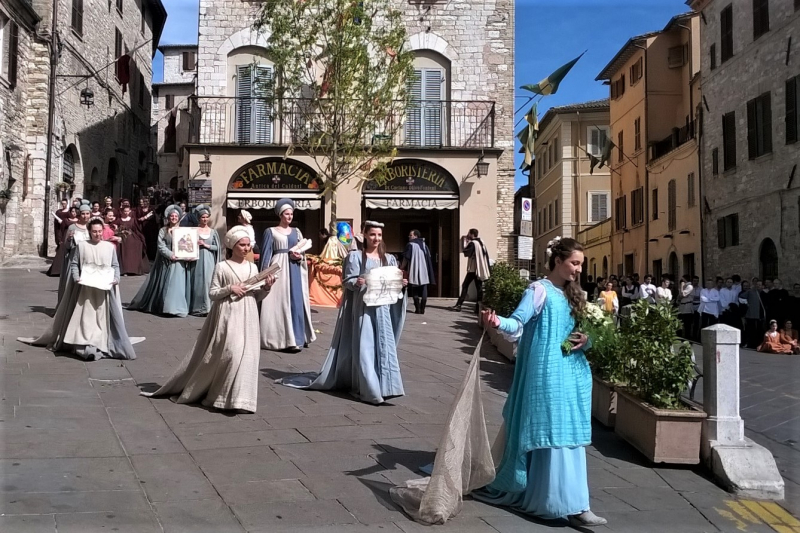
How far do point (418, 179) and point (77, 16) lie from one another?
14.4 m

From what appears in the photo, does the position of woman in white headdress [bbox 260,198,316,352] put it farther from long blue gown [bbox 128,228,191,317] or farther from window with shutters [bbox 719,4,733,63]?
window with shutters [bbox 719,4,733,63]

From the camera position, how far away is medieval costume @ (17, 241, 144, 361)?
984cm

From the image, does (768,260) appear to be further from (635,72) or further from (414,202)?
(635,72)

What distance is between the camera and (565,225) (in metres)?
48.5

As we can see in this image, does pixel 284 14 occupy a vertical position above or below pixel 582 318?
above

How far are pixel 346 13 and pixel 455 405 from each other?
1553 centimetres

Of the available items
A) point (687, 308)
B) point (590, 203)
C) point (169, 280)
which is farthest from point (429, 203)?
point (590, 203)

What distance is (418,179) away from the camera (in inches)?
963

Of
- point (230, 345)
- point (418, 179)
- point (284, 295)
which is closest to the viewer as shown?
point (230, 345)

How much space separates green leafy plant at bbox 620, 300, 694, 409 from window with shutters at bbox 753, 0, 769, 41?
20.1 meters

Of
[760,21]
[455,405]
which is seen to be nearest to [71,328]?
[455,405]

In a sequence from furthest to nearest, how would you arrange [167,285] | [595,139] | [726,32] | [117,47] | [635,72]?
[595,139], [635,72], [117,47], [726,32], [167,285]

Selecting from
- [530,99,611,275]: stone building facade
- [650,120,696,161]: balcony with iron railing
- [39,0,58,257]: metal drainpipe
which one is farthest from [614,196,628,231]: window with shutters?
[39,0,58,257]: metal drainpipe

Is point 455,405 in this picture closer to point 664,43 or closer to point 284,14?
point 284,14
